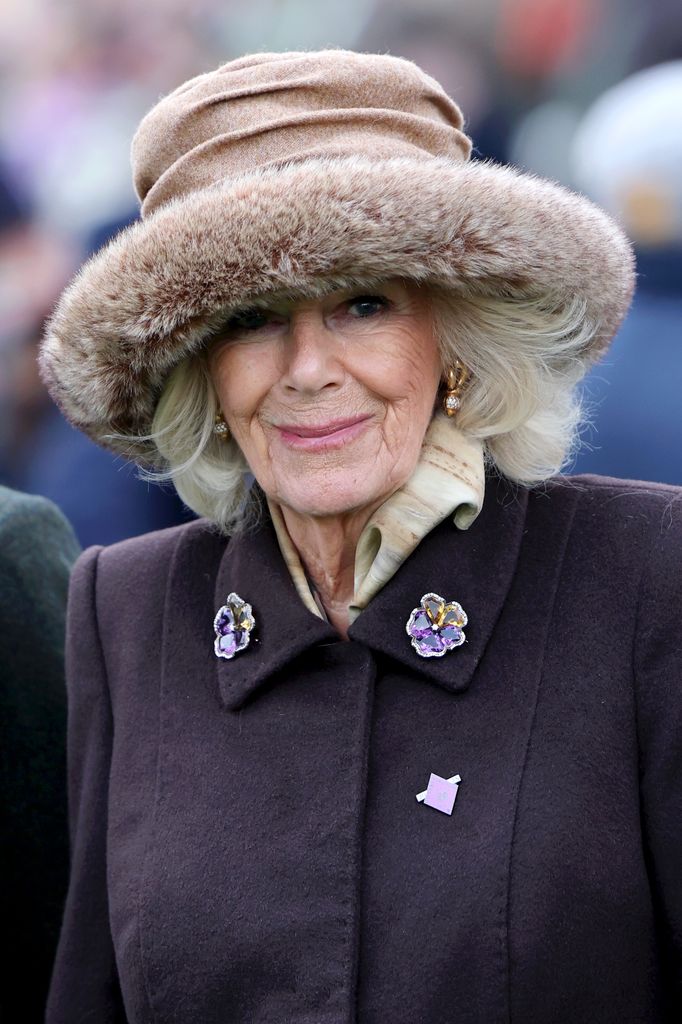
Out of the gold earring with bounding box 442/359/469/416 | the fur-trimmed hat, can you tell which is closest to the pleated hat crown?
the fur-trimmed hat

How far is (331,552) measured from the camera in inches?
89.3

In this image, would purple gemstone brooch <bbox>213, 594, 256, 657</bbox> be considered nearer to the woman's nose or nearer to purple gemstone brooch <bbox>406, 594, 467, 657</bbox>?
purple gemstone brooch <bbox>406, 594, 467, 657</bbox>

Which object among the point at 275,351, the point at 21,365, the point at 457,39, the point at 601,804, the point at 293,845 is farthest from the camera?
the point at 457,39

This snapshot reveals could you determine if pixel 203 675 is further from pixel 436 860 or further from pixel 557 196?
pixel 557 196

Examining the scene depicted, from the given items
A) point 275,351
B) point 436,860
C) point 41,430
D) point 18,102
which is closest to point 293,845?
point 436,860

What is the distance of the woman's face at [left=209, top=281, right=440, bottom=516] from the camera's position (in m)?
2.08

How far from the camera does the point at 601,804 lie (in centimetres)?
186

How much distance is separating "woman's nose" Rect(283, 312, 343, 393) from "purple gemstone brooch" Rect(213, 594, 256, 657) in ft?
1.38

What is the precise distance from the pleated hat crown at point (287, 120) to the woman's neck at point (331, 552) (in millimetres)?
603

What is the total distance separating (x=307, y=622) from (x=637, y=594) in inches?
21.8

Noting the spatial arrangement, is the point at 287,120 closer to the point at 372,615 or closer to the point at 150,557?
the point at 372,615

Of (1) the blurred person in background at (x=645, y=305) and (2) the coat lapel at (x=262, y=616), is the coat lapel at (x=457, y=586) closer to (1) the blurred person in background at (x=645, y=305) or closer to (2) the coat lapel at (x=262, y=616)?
(2) the coat lapel at (x=262, y=616)

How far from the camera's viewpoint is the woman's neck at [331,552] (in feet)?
7.36

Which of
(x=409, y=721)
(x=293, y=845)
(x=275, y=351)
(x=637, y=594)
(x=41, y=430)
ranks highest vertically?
(x=275, y=351)
